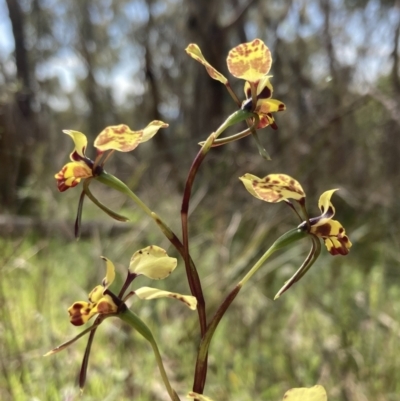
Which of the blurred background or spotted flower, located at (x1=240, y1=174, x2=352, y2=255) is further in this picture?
the blurred background

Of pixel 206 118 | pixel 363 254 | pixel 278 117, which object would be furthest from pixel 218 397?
pixel 206 118

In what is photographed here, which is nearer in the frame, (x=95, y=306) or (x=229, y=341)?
(x=95, y=306)

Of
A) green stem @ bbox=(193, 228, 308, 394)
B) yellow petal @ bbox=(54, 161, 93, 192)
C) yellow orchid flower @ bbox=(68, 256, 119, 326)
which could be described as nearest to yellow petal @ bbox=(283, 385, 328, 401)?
green stem @ bbox=(193, 228, 308, 394)

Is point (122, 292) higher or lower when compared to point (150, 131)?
lower

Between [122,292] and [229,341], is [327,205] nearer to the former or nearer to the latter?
[122,292]

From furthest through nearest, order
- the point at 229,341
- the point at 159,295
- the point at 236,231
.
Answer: the point at 236,231
the point at 229,341
the point at 159,295

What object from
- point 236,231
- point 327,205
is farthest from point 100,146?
point 236,231

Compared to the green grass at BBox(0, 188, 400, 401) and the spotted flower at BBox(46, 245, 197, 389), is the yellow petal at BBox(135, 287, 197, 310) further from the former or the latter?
the green grass at BBox(0, 188, 400, 401)
